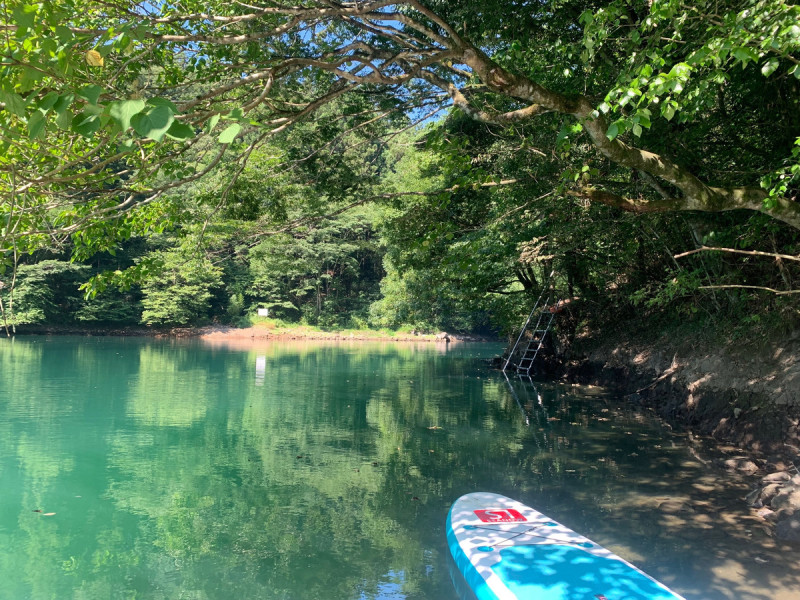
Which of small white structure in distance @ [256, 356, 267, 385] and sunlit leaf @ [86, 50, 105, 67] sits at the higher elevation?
sunlit leaf @ [86, 50, 105, 67]

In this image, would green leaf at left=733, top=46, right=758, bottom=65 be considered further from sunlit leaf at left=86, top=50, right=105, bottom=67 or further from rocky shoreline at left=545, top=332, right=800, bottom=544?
rocky shoreline at left=545, top=332, right=800, bottom=544

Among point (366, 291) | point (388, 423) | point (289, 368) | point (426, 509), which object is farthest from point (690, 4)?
point (366, 291)

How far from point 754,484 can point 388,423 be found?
18.9 feet

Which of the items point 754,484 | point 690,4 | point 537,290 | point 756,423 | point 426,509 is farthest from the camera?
point 537,290

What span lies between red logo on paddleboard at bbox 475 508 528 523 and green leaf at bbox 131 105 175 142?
4.03 meters

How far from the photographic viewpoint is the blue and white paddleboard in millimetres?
3340

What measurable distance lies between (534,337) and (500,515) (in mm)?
14334

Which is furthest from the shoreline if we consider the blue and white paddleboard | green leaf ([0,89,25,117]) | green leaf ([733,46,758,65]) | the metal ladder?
green leaf ([733,46,758,65])

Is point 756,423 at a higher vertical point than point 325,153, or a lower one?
lower

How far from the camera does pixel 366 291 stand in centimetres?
4441

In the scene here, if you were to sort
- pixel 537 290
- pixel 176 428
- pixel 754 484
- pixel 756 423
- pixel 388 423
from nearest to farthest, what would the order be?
1. pixel 754 484
2. pixel 756 423
3. pixel 176 428
4. pixel 388 423
5. pixel 537 290

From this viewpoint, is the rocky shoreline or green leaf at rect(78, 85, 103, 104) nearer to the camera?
green leaf at rect(78, 85, 103, 104)

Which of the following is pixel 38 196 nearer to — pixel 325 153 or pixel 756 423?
pixel 325 153

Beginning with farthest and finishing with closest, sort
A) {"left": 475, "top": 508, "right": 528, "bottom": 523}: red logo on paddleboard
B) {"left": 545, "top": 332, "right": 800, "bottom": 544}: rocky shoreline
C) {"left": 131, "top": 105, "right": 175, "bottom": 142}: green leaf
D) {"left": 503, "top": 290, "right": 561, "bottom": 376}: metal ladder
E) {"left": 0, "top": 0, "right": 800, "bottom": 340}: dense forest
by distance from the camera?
{"left": 503, "top": 290, "right": 561, "bottom": 376}: metal ladder < {"left": 545, "top": 332, "right": 800, "bottom": 544}: rocky shoreline < {"left": 475, "top": 508, "right": 528, "bottom": 523}: red logo on paddleboard < {"left": 0, "top": 0, "right": 800, "bottom": 340}: dense forest < {"left": 131, "top": 105, "right": 175, "bottom": 142}: green leaf
